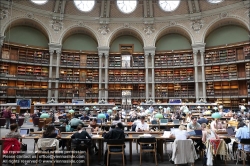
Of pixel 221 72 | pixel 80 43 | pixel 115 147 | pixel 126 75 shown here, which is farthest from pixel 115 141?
pixel 80 43

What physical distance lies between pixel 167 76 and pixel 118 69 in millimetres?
5418

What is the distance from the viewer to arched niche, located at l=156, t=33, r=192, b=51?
21594mm

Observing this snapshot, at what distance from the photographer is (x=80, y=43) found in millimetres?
21812

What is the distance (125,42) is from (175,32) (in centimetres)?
Answer: 580

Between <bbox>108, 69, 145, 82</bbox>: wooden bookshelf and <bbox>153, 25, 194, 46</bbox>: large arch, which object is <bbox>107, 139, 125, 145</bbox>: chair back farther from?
<bbox>153, 25, 194, 46</bbox>: large arch

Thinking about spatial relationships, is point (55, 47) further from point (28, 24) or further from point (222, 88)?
point (222, 88)

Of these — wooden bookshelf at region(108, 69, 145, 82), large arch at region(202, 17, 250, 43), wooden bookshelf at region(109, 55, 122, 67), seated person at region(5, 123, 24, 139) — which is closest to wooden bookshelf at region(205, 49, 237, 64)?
large arch at region(202, 17, 250, 43)

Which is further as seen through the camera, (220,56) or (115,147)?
(220,56)

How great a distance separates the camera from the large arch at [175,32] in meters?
20.5

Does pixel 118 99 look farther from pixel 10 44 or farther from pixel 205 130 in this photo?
pixel 205 130

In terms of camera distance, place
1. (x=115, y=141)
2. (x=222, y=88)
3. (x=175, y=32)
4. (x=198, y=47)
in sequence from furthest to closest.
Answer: (x=175, y=32), (x=198, y=47), (x=222, y=88), (x=115, y=141)

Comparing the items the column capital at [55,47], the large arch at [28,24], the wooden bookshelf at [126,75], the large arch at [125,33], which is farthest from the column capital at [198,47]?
the large arch at [28,24]

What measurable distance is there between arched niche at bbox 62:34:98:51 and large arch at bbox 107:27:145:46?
196 cm

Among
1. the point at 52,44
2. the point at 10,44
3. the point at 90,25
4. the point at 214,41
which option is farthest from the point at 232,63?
the point at 10,44
